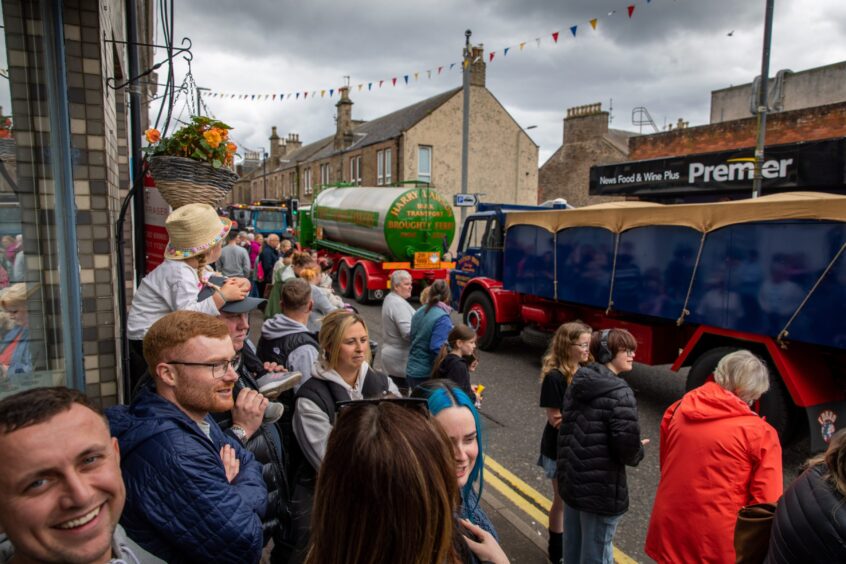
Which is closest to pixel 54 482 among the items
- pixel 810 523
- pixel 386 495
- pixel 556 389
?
pixel 386 495

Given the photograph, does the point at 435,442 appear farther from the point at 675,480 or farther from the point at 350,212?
the point at 350,212

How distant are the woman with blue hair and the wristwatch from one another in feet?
2.87

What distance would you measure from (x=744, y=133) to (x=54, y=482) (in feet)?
64.4

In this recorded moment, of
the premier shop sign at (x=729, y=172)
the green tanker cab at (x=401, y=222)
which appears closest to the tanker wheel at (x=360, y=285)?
the green tanker cab at (x=401, y=222)

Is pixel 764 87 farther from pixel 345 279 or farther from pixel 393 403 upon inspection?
pixel 345 279

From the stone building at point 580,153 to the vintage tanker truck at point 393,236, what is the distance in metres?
15.5

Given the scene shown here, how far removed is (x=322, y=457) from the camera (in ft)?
6.91

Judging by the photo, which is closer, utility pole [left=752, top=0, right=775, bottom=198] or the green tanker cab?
utility pole [left=752, top=0, right=775, bottom=198]

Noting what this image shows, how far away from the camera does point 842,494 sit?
1738 millimetres

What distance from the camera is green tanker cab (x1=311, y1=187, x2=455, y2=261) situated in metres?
13.5

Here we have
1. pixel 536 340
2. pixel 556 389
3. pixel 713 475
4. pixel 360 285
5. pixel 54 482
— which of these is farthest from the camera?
pixel 360 285

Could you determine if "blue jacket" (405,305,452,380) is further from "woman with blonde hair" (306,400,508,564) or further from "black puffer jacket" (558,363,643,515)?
"woman with blonde hair" (306,400,508,564)

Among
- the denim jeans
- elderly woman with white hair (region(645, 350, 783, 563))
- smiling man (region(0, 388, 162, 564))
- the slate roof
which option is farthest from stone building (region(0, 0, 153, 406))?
the slate roof

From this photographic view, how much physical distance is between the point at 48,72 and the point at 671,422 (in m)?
3.77
